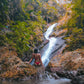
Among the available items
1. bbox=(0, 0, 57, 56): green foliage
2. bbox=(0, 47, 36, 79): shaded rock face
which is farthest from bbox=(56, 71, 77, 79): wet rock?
bbox=(0, 0, 57, 56): green foliage

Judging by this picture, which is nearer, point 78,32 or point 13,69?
point 13,69

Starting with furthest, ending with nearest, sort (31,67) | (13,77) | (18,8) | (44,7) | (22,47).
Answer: (44,7), (18,8), (22,47), (31,67), (13,77)

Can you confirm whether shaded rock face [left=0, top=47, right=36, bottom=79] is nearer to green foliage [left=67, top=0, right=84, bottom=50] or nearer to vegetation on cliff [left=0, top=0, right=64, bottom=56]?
vegetation on cliff [left=0, top=0, right=64, bottom=56]

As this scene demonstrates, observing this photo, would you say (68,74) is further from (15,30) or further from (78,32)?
(15,30)

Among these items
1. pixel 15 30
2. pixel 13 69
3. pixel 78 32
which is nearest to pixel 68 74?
pixel 13 69

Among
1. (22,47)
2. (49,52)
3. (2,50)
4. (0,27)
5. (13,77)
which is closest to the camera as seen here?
(13,77)

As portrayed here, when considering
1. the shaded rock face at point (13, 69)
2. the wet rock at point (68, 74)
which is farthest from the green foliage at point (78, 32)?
the shaded rock face at point (13, 69)

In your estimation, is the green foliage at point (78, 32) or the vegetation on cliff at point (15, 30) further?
the green foliage at point (78, 32)

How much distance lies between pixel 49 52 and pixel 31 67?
334 inches

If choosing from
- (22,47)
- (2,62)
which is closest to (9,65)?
(2,62)

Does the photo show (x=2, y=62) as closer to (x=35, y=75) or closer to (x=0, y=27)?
(x=35, y=75)

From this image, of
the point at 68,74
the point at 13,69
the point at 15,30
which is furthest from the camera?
the point at 15,30

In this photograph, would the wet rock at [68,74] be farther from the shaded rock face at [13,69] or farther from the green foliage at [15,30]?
the green foliage at [15,30]

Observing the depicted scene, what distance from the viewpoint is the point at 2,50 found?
8.70 m
